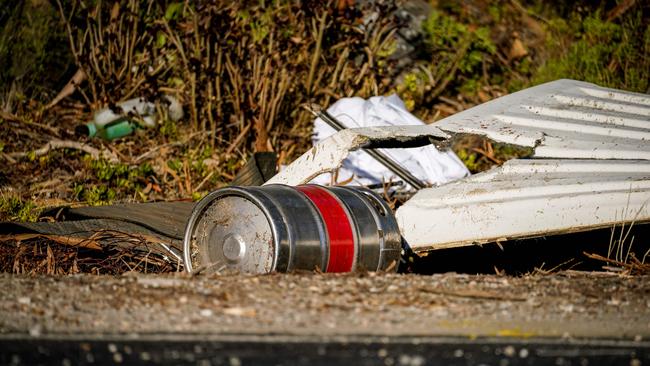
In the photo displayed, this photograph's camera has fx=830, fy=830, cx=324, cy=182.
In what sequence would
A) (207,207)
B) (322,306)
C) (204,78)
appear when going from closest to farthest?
1. (322,306)
2. (207,207)
3. (204,78)

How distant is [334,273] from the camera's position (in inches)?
149

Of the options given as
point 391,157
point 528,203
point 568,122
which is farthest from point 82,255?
point 568,122

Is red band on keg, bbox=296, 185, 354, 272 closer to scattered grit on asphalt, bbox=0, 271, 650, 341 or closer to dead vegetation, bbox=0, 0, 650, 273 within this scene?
scattered grit on asphalt, bbox=0, 271, 650, 341

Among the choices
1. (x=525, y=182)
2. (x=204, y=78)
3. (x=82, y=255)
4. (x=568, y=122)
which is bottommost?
(x=82, y=255)

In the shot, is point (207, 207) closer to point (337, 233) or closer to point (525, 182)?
point (337, 233)

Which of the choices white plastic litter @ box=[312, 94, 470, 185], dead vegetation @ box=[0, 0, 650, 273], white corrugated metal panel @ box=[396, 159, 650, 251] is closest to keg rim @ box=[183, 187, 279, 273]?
white corrugated metal panel @ box=[396, 159, 650, 251]

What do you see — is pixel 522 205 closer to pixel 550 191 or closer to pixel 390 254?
pixel 550 191

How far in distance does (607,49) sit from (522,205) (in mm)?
4735

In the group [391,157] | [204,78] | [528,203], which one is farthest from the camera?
[204,78]

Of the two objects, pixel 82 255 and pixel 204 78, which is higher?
pixel 204 78

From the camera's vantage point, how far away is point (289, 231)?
367cm

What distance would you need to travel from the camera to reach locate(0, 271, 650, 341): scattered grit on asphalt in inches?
116

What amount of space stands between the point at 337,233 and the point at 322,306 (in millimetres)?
694

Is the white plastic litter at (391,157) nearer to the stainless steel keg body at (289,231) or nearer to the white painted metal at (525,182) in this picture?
the white painted metal at (525,182)
